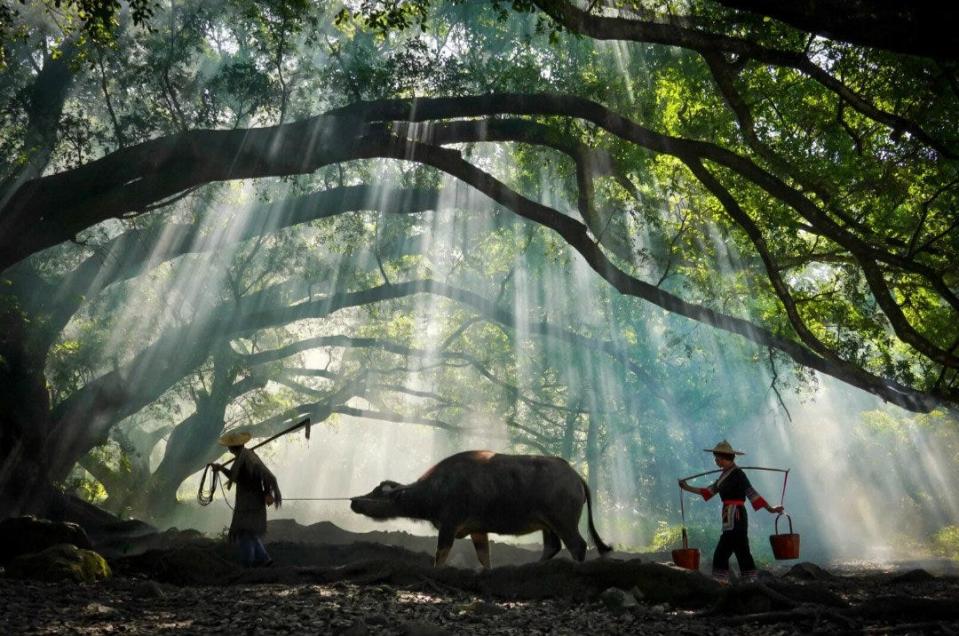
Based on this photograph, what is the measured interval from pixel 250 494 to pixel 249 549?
2.21 ft

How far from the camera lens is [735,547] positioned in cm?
878

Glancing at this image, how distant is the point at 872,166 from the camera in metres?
11.0

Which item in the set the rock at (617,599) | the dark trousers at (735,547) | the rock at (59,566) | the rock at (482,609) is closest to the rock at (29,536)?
the rock at (59,566)

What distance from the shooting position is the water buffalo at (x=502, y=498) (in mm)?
10422

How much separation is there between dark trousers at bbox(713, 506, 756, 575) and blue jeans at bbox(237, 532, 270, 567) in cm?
548

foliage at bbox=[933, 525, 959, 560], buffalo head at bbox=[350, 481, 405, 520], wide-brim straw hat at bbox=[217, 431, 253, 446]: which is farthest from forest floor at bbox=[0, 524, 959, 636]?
foliage at bbox=[933, 525, 959, 560]

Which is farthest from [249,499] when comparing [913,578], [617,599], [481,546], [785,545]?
[913,578]

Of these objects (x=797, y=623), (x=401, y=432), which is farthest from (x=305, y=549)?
(x=401, y=432)

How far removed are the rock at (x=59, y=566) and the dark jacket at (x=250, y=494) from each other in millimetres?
1924

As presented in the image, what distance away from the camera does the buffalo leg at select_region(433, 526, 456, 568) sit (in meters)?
10.0

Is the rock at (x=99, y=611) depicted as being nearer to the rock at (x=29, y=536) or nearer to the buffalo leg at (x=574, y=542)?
the rock at (x=29, y=536)

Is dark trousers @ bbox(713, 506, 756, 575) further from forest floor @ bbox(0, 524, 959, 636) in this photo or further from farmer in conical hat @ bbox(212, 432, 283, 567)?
farmer in conical hat @ bbox(212, 432, 283, 567)

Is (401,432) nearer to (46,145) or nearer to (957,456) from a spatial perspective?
(957,456)

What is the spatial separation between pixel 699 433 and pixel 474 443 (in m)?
14.3
